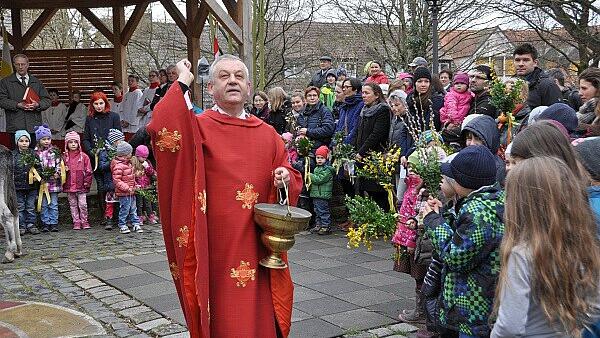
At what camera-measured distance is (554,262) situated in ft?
8.57

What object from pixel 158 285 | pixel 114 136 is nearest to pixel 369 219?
pixel 158 285

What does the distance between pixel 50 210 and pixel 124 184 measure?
125cm

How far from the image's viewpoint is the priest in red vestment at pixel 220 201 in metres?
3.58

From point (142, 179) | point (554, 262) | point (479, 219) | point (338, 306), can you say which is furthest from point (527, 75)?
point (142, 179)

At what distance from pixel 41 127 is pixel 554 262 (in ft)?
30.1

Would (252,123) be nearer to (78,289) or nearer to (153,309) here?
(153,309)

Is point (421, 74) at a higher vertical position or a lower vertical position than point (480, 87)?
higher

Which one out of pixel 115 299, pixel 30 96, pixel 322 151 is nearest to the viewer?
pixel 115 299

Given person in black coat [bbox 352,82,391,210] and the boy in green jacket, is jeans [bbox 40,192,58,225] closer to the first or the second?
the boy in green jacket

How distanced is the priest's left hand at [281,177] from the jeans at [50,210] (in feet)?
23.8

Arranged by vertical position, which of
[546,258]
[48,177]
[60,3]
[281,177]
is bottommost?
[48,177]

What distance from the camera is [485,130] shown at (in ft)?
16.0

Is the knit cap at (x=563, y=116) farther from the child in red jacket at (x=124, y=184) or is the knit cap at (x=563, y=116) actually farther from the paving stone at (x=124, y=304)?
the child in red jacket at (x=124, y=184)

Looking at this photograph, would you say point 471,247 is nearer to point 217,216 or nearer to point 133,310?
point 217,216
